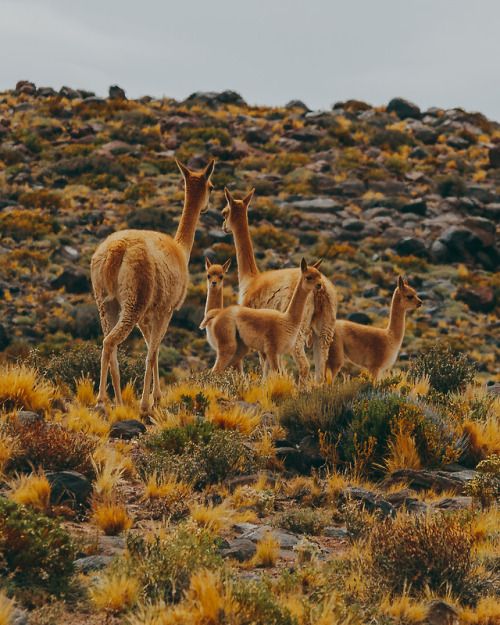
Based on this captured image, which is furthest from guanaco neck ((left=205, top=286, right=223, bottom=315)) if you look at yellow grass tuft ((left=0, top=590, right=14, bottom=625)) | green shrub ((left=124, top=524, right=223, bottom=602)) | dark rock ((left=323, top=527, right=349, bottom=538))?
yellow grass tuft ((left=0, top=590, right=14, bottom=625))

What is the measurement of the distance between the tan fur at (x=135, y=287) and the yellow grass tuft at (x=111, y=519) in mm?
3158

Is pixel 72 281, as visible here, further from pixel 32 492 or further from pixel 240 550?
pixel 240 550

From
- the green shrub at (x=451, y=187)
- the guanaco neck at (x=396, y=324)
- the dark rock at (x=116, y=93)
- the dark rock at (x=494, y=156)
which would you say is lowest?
the guanaco neck at (x=396, y=324)

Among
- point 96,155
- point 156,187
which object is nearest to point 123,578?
point 156,187

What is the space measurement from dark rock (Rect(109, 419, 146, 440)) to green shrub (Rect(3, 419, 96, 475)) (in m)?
1.38

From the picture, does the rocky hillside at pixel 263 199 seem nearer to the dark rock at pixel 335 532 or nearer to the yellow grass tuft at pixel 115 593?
the dark rock at pixel 335 532

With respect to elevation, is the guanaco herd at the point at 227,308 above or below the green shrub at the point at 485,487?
above

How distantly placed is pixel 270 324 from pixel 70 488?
16.1 feet

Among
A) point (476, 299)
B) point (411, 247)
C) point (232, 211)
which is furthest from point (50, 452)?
point (411, 247)

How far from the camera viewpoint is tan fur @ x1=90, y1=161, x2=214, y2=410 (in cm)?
918

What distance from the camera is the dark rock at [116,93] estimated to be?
5529 cm

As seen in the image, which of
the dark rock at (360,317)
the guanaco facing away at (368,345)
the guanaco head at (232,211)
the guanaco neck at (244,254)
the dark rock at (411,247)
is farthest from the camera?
the dark rock at (411,247)

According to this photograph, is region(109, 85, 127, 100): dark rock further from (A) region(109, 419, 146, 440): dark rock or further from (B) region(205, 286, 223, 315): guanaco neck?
(A) region(109, 419, 146, 440): dark rock

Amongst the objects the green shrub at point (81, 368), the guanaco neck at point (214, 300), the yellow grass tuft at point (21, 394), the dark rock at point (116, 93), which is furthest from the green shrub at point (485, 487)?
the dark rock at point (116, 93)
